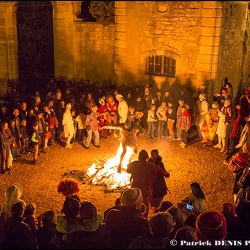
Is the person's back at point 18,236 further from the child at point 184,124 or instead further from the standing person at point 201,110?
the standing person at point 201,110

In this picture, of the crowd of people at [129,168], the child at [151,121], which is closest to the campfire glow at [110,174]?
the crowd of people at [129,168]

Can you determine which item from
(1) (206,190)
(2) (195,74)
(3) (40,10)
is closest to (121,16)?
(2) (195,74)

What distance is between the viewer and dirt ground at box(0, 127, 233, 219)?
9.55 metres

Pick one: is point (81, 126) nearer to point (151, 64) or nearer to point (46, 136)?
point (46, 136)

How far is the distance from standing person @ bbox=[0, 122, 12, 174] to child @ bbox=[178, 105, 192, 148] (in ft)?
18.1

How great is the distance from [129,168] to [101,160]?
13.7 feet

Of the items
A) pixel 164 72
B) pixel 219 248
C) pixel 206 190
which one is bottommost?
pixel 206 190

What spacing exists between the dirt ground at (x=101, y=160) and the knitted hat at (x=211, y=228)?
4.45 metres

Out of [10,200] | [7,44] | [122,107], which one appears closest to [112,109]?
[122,107]

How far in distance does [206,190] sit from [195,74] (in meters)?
6.36

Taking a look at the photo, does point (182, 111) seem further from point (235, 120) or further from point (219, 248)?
point (219, 248)

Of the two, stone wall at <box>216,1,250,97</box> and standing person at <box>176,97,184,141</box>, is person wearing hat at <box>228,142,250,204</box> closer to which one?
standing person at <box>176,97,184,141</box>

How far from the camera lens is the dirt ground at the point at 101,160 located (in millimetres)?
9555

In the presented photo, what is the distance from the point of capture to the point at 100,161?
38.6 ft
